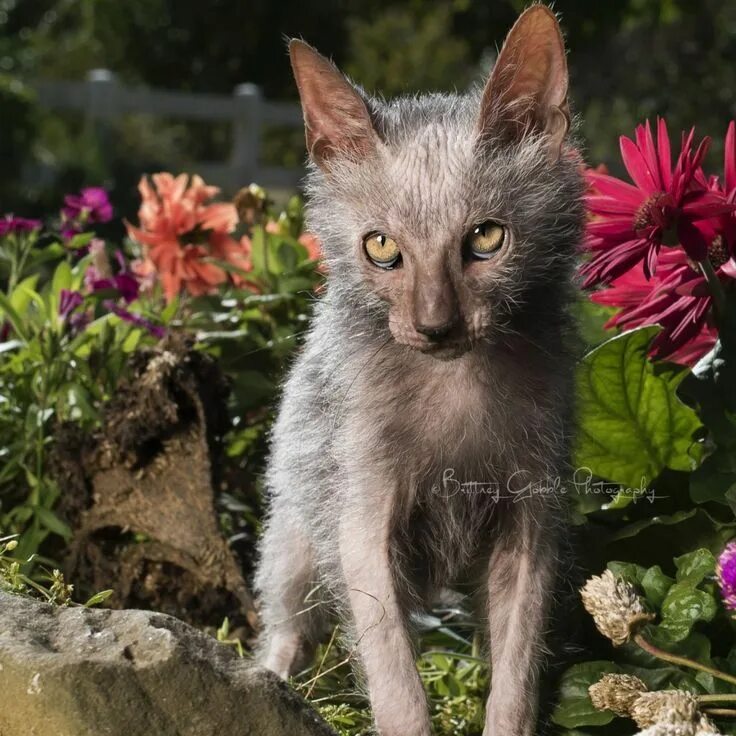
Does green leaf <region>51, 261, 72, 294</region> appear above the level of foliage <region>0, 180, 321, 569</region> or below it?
above

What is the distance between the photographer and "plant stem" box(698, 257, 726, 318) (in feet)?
7.75

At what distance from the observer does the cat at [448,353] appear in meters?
1.92

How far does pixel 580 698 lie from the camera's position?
217cm

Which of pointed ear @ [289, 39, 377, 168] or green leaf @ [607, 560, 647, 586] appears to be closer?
pointed ear @ [289, 39, 377, 168]

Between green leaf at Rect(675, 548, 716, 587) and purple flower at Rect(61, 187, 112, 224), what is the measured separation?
90.6 inches

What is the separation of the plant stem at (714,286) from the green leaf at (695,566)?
51 cm

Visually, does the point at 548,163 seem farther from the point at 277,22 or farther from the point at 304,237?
the point at 277,22

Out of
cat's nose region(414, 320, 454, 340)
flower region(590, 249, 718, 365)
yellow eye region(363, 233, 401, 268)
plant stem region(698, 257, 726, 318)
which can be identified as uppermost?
yellow eye region(363, 233, 401, 268)

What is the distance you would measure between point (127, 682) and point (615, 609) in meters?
0.77

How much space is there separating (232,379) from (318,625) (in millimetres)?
736

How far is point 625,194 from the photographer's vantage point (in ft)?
8.04

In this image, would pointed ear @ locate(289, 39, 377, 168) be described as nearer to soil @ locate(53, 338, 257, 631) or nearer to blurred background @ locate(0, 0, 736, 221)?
soil @ locate(53, 338, 257, 631)

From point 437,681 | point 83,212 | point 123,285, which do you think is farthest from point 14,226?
point 437,681

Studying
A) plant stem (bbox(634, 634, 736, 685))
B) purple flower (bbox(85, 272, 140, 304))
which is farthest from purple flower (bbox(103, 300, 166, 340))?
plant stem (bbox(634, 634, 736, 685))
